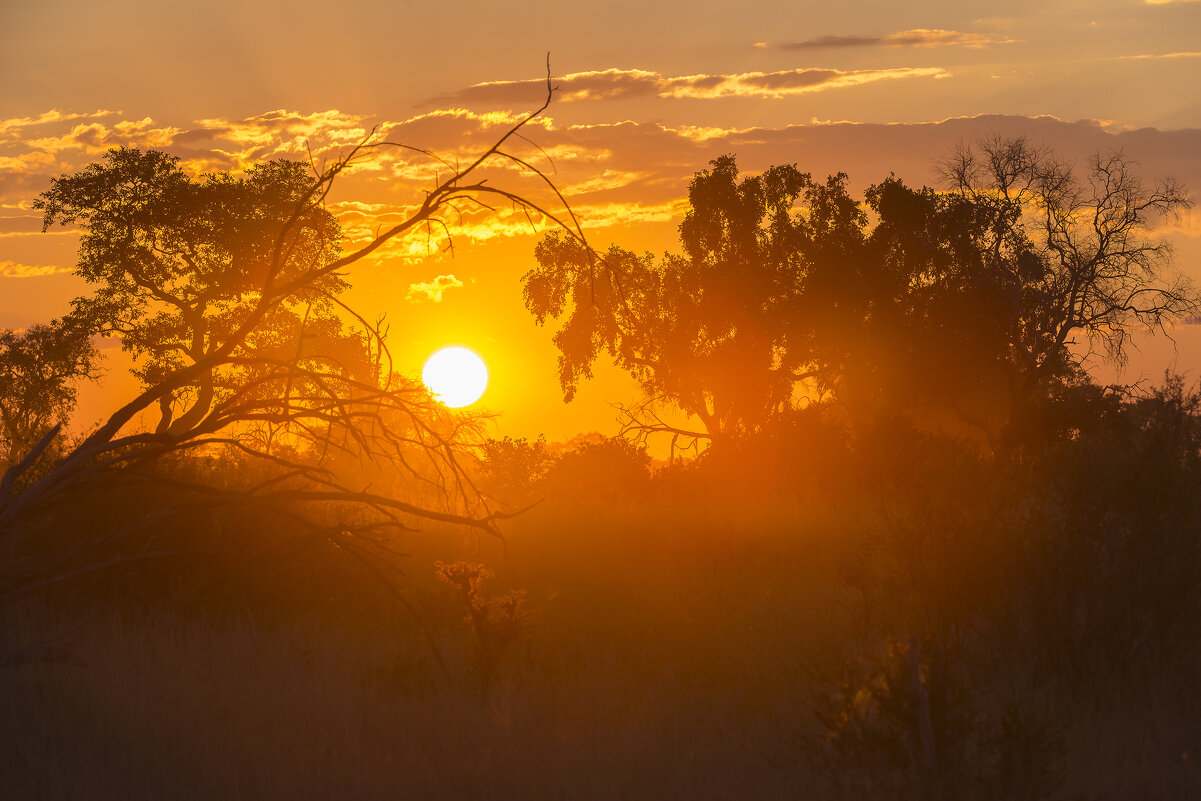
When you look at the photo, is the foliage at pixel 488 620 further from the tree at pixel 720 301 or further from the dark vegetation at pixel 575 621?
the tree at pixel 720 301

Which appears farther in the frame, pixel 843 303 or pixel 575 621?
pixel 843 303

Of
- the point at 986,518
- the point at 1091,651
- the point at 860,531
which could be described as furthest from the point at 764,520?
the point at 1091,651

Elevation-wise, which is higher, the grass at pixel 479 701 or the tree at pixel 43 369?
the tree at pixel 43 369

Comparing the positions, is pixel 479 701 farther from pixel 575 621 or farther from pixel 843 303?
pixel 843 303

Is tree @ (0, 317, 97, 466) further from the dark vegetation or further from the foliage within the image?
the foliage

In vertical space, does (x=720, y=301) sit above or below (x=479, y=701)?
above

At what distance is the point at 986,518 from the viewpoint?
1120 cm

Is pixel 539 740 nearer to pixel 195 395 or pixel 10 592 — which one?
pixel 10 592

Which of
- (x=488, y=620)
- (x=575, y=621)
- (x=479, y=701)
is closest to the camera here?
(x=479, y=701)

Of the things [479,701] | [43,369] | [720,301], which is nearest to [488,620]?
[479,701]

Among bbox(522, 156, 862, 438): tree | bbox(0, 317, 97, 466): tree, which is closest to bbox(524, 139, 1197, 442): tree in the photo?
bbox(522, 156, 862, 438): tree

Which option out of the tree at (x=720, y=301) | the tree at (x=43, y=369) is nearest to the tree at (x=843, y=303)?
the tree at (x=720, y=301)

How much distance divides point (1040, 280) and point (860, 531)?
867 inches

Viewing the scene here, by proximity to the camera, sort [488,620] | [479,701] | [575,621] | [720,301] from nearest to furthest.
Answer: [479,701], [488,620], [575,621], [720,301]
